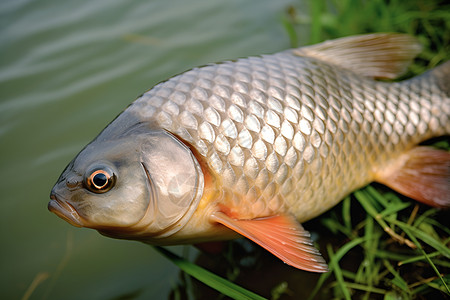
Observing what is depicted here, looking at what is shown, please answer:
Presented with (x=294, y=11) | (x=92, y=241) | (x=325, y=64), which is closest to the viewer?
(x=325, y=64)

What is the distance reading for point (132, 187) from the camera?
146 centimetres

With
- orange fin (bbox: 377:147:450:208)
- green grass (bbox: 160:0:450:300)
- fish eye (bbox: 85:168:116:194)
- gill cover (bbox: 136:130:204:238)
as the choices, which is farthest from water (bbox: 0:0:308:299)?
orange fin (bbox: 377:147:450:208)

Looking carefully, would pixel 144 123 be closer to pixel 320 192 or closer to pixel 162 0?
pixel 320 192

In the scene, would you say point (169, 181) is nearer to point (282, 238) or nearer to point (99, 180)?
point (99, 180)

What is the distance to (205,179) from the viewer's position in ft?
5.18

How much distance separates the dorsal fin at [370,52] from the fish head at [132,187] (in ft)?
3.16

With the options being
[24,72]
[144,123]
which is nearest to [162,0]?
[24,72]

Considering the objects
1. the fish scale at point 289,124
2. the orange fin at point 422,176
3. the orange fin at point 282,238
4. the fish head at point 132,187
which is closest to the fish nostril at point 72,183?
the fish head at point 132,187

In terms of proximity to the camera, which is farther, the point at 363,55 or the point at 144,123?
the point at 363,55

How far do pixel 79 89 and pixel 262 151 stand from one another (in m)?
2.27

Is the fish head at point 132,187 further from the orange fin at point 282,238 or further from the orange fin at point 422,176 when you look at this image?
the orange fin at point 422,176

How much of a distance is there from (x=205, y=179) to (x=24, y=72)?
8.74ft

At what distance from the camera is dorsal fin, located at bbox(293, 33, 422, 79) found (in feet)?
6.76

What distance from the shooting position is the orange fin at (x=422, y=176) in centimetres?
189
